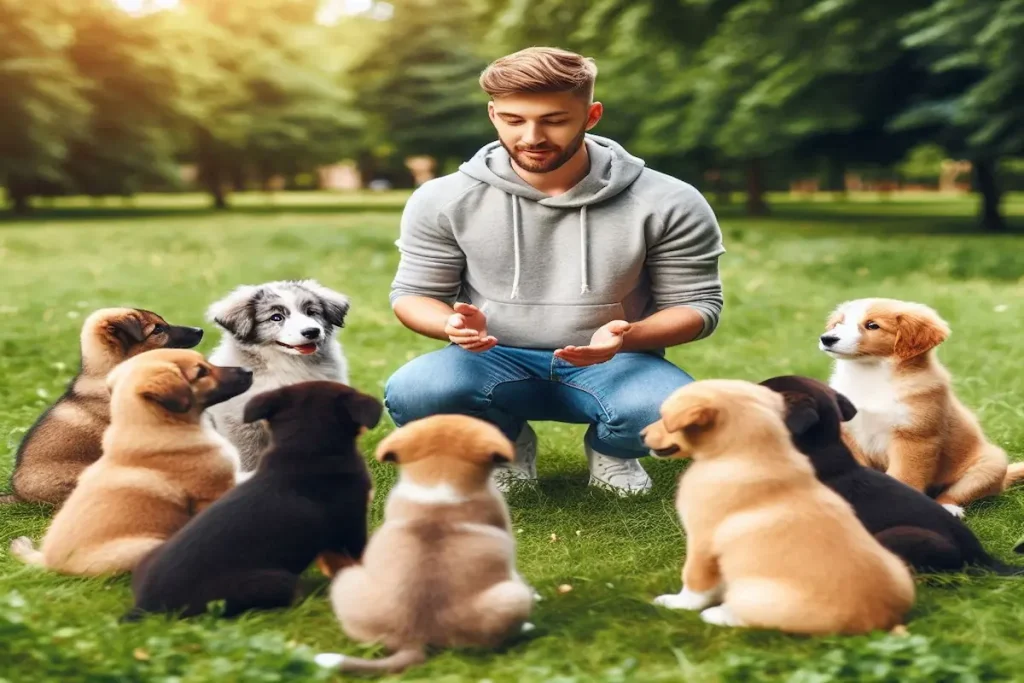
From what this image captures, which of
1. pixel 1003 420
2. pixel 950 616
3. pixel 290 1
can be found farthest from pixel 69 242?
pixel 290 1

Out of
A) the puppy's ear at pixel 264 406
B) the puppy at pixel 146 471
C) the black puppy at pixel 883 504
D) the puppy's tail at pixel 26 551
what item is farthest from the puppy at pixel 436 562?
the puppy's tail at pixel 26 551

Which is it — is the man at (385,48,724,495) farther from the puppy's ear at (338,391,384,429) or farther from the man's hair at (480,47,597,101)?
the puppy's ear at (338,391,384,429)

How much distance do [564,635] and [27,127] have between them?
3163cm

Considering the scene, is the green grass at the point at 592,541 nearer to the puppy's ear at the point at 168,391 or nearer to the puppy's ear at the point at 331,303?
the puppy's ear at the point at 168,391

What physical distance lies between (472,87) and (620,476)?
37913 millimetres

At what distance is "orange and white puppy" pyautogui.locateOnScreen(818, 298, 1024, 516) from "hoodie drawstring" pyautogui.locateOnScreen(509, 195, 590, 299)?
1010 millimetres

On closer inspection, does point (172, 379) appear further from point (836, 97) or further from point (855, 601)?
point (836, 97)

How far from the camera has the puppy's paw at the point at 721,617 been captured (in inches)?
126

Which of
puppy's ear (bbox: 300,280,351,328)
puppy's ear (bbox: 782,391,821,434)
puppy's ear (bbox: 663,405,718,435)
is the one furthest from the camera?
puppy's ear (bbox: 300,280,351,328)

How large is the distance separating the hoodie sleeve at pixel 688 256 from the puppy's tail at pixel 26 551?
2677 millimetres

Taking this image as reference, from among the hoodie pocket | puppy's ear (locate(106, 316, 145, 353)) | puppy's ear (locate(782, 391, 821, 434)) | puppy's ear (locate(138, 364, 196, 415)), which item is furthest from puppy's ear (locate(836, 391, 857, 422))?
puppy's ear (locate(106, 316, 145, 353))

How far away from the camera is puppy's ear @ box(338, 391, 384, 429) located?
3383mm

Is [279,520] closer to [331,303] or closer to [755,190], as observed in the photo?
[331,303]

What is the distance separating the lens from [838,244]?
17.0 metres
